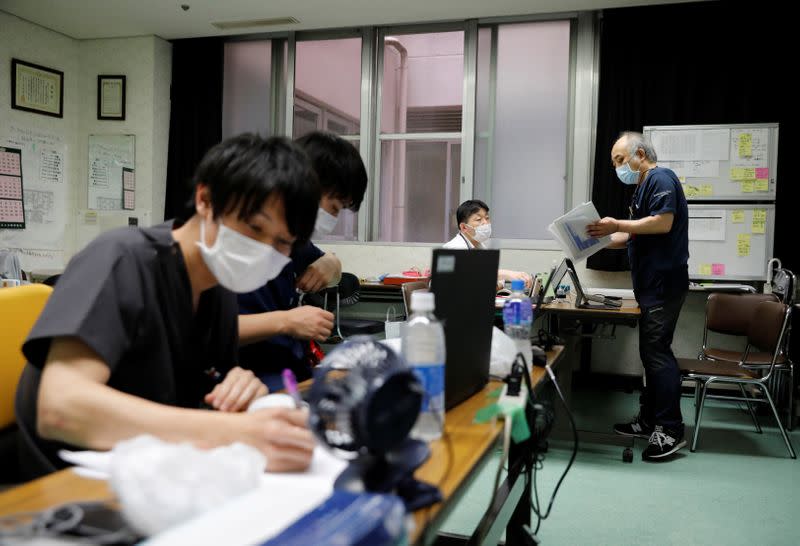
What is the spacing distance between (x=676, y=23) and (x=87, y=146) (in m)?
5.01

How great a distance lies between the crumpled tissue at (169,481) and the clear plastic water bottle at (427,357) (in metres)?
0.32

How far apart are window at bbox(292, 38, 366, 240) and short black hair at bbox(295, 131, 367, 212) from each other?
12.8 feet

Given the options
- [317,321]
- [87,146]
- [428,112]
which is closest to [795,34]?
[428,112]

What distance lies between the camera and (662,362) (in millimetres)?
3201

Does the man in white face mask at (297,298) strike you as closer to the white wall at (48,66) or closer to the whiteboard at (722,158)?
the whiteboard at (722,158)

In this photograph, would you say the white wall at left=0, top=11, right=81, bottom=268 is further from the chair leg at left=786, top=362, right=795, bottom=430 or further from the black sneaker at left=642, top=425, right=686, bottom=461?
the chair leg at left=786, top=362, right=795, bottom=430

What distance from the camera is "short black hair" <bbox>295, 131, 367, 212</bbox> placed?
146cm

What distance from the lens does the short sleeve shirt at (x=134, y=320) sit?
2.83 feet

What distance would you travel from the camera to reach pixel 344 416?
66 centimetres

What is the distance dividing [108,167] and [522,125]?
366cm

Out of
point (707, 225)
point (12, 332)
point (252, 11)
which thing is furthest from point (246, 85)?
point (12, 332)

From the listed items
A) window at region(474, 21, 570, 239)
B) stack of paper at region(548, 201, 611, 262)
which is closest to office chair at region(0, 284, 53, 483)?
stack of paper at region(548, 201, 611, 262)

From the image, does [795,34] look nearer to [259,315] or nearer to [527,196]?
[527,196]

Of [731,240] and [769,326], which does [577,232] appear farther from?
[731,240]
